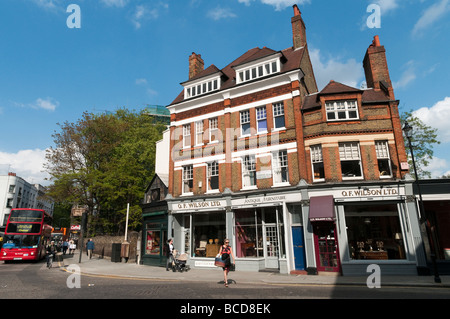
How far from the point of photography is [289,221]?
16516 millimetres

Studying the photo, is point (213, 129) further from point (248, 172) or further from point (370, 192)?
point (370, 192)

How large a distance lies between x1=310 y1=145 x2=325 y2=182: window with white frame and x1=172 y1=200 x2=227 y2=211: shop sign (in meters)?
6.33

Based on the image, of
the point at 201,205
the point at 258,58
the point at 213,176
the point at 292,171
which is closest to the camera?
the point at 292,171

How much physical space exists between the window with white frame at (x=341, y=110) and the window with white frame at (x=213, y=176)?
8.51m

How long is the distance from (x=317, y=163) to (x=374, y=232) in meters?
4.93

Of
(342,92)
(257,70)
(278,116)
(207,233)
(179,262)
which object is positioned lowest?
(179,262)

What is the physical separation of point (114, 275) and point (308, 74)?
19.4 m

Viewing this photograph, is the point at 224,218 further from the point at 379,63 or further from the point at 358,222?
the point at 379,63

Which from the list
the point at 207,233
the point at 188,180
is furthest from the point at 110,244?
the point at 207,233

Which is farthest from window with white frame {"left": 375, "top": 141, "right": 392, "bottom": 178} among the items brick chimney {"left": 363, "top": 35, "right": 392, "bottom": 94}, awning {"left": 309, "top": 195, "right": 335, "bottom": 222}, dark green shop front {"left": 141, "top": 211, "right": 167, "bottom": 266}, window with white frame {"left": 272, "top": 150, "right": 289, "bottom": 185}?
dark green shop front {"left": 141, "top": 211, "right": 167, "bottom": 266}

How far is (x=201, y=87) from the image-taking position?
22.4m

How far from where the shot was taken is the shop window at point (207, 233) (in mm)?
19109
